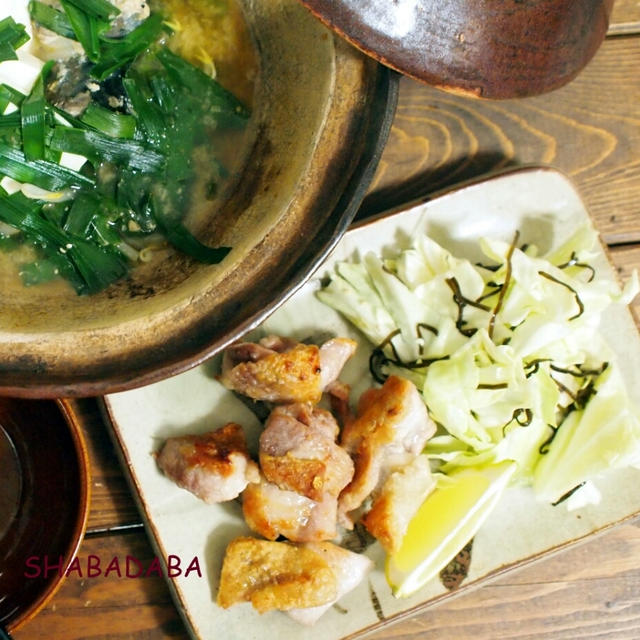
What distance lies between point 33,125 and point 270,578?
110 centimetres

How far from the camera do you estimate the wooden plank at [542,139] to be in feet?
6.57

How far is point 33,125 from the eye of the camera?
1438 mm

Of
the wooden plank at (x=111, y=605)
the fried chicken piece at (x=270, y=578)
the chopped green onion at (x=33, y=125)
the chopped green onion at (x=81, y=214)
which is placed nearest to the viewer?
the chopped green onion at (x=33, y=125)

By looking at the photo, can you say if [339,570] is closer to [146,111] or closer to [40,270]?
[40,270]

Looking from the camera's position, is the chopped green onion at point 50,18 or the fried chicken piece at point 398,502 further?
the fried chicken piece at point 398,502

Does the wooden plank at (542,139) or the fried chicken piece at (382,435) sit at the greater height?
the wooden plank at (542,139)

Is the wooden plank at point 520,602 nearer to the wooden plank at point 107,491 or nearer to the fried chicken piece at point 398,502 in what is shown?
the wooden plank at point 107,491

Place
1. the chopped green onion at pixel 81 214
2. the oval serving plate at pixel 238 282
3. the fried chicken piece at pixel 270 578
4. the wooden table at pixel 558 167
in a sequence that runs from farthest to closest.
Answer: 1. the wooden table at pixel 558 167
2. the fried chicken piece at pixel 270 578
3. the chopped green onion at pixel 81 214
4. the oval serving plate at pixel 238 282

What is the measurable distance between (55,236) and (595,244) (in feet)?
4.43

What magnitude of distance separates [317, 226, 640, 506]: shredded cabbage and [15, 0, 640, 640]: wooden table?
0.83 ft

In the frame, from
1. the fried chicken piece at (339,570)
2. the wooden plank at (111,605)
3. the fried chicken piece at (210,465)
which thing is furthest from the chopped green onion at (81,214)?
the fried chicken piece at (339,570)

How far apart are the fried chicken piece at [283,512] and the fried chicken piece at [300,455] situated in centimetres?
3

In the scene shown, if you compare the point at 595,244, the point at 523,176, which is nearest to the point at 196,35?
the point at 523,176

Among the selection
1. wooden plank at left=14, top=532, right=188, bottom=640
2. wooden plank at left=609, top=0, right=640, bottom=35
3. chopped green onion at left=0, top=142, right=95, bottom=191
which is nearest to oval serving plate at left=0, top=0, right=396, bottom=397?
chopped green onion at left=0, top=142, right=95, bottom=191
